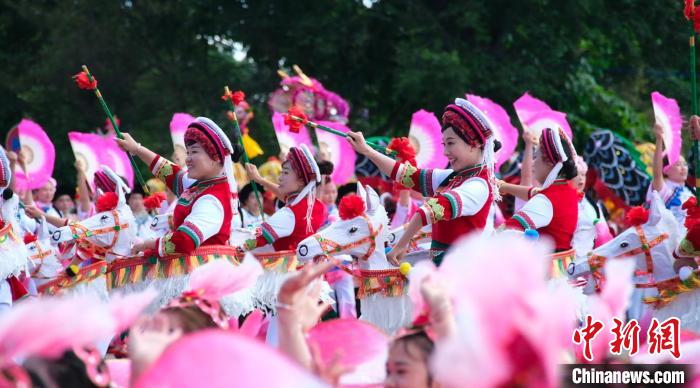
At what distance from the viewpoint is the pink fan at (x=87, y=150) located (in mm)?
11859

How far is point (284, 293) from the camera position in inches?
116

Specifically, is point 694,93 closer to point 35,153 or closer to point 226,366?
point 226,366

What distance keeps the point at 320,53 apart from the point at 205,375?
1630 cm

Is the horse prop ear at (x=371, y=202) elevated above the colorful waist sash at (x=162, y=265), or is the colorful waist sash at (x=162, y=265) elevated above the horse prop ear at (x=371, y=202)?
the horse prop ear at (x=371, y=202)

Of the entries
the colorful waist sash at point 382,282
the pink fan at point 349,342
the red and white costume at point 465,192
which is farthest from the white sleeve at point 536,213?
the pink fan at point 349,342

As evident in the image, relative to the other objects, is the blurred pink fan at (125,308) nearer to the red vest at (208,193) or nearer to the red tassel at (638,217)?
the red vest at (208,193)

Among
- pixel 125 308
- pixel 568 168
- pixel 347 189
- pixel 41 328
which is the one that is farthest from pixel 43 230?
pixel 41 328

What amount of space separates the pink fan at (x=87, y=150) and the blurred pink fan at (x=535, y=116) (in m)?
4.88

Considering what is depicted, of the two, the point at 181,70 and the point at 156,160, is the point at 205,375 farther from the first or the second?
the point at 181,70

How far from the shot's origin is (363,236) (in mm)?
7676

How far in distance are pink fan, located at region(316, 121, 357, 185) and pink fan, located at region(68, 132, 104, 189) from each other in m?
2.66

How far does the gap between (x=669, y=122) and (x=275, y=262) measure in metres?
3.54

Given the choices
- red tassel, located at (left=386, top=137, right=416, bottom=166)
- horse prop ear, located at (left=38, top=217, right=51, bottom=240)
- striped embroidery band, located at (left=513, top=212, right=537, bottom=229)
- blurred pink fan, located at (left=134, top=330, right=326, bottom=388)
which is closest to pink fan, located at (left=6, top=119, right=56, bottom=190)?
horse prop ear, located at (left=38, top=217, right=51, bottom=240)

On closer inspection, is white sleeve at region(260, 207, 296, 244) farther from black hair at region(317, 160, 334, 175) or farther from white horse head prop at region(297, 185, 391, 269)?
black hair at region(317, 160, 334, 175)
